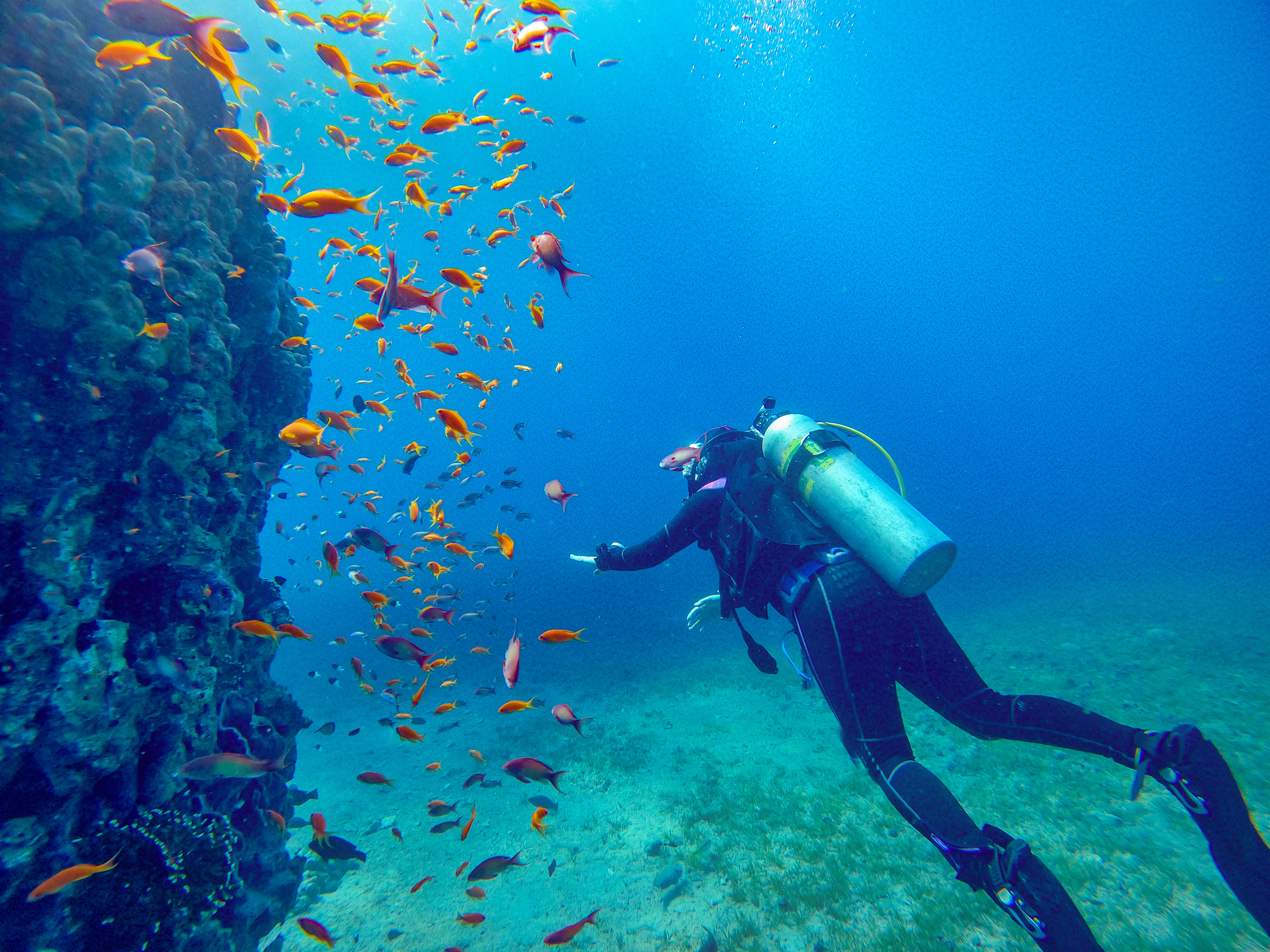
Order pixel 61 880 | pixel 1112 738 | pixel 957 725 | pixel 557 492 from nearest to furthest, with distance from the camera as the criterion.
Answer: pixel 61 880
pixel 1112 738
pixel 957 725
pixel 557 492

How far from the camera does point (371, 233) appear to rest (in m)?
30.1

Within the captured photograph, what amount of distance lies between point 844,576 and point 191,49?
19.0 feet

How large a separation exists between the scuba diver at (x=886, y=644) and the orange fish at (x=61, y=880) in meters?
3.27

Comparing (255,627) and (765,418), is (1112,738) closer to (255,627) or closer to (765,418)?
(765,418)

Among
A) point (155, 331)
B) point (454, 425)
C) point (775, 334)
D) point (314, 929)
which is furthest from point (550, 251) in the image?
point (775, 334)

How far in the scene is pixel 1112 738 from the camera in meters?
2.65

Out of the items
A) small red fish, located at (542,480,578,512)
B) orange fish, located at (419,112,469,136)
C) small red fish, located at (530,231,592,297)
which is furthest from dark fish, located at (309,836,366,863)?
orange fish, located at (419,112,469,136)

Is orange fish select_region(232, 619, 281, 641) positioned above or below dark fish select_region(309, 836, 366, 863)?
above

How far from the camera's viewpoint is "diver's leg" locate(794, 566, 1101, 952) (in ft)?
7.12

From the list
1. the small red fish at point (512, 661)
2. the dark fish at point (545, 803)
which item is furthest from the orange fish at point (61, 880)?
the dark fish at point (545, 803)

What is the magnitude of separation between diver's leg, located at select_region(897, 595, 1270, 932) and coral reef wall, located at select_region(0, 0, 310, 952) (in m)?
5.22

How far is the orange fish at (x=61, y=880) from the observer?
233 cm

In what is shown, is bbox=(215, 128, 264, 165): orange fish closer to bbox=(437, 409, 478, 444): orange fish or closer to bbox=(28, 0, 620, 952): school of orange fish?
bbox=(28, 0, 620, 952): school of orange fish

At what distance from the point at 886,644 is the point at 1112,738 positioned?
48.7 inches
